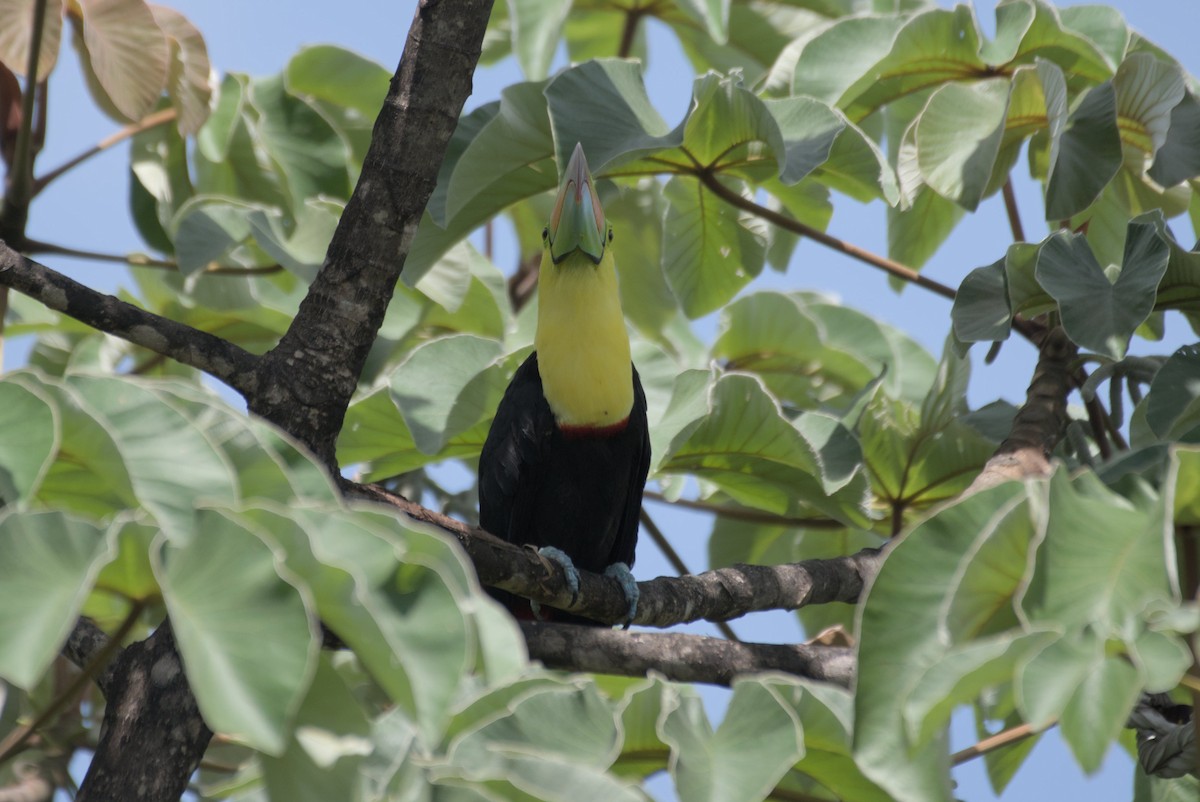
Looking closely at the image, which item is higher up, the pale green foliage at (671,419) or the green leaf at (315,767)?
the pale green foliage at (671,419)

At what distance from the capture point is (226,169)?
10.8 ft

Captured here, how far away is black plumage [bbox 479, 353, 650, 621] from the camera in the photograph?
9.00 ft

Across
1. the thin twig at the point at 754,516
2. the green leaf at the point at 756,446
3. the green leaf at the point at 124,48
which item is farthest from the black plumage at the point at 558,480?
the green leaf at the point at 124,48

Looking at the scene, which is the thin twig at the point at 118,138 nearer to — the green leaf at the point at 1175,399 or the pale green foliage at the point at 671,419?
the pale green foliage at the point at 671,419

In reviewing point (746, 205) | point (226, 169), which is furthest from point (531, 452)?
point (226, 169)

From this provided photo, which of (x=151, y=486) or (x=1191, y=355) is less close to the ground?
(x=1191, y=355)

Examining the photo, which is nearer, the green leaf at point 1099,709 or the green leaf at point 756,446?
the green leaf at point 1099,709

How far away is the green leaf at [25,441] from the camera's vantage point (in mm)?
962

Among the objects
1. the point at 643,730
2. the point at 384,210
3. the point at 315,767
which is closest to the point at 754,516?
the point at 384,210

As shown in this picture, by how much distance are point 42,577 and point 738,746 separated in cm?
62

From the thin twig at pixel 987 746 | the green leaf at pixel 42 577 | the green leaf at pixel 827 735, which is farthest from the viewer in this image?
the thin twig at pixel 987 746

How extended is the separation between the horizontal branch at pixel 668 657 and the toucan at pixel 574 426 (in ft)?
1.82

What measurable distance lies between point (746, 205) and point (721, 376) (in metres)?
0.35

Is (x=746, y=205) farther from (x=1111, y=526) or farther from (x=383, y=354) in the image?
(x=1111, y=526)
